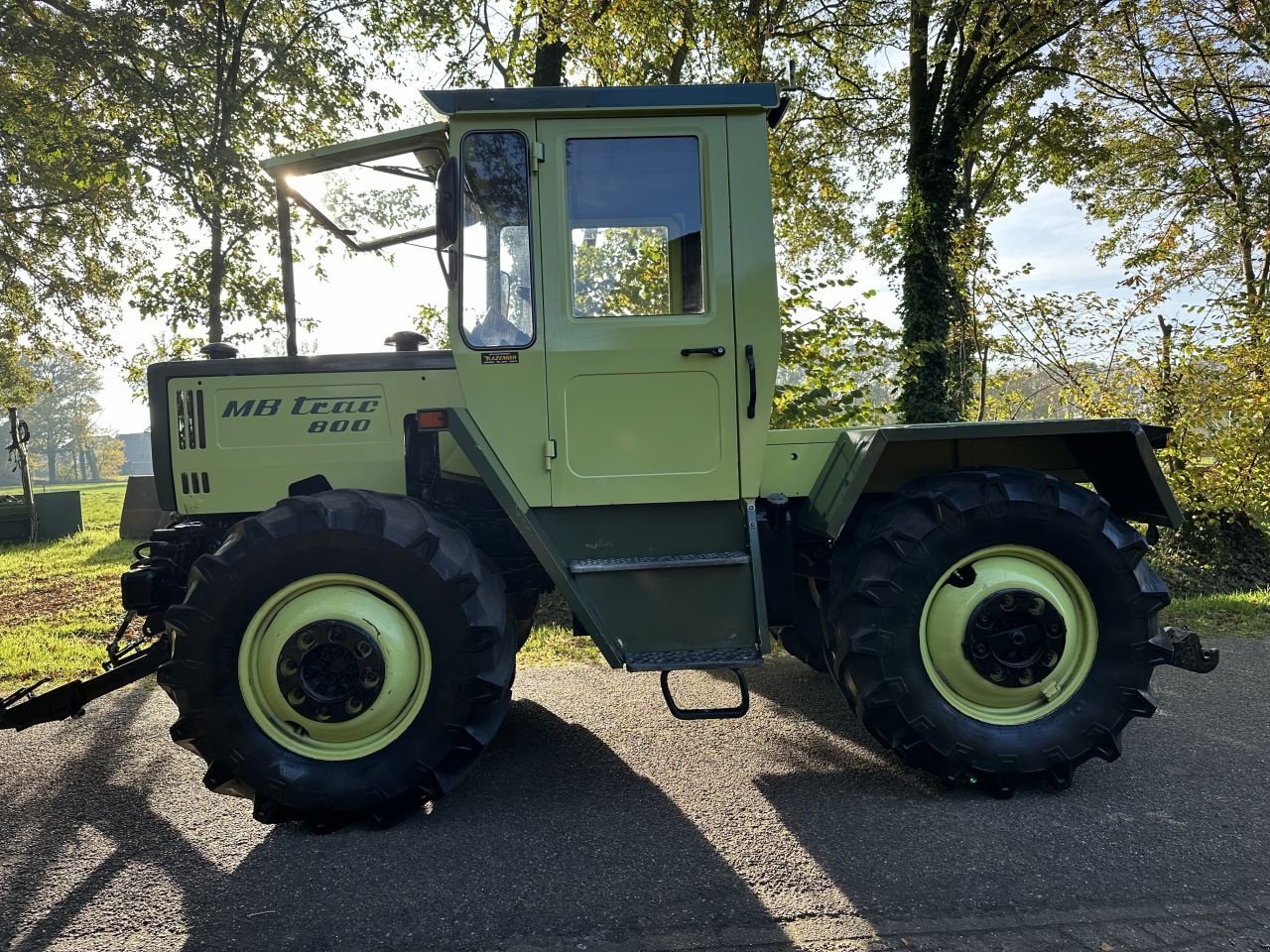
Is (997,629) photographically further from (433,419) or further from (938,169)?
(938,169)

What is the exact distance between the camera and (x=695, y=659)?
3055 mm

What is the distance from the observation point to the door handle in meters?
3.12

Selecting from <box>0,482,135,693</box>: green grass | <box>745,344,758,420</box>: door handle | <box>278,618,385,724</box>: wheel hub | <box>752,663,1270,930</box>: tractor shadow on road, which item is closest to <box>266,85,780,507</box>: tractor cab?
<box>745,344,758,420</box>: door handle

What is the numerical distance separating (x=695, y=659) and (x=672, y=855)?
0.72m

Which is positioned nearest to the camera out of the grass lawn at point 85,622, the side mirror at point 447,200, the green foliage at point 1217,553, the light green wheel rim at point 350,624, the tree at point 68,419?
the side mirror at point 447,200

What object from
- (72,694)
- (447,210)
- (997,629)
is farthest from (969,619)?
(72,694)

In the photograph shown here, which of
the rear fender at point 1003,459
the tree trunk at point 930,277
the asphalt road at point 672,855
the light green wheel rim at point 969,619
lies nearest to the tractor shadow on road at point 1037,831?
the asphalt road at point 672,855

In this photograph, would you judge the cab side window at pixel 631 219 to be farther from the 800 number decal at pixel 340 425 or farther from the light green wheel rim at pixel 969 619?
the light green wheel rim at pixel 969 619

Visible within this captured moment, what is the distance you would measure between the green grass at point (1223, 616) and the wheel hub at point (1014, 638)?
3.53m

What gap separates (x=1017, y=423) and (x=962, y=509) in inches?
18.9

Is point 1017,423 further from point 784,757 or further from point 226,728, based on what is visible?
point 226,728

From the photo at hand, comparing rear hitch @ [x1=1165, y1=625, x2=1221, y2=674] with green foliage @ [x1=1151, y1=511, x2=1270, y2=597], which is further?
green foliage @ [x1=1151, y1=511, x2=1270, y2=597]

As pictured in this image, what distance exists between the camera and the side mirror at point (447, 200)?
284cm

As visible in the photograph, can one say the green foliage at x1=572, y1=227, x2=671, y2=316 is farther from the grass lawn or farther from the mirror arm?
the grass lawn
